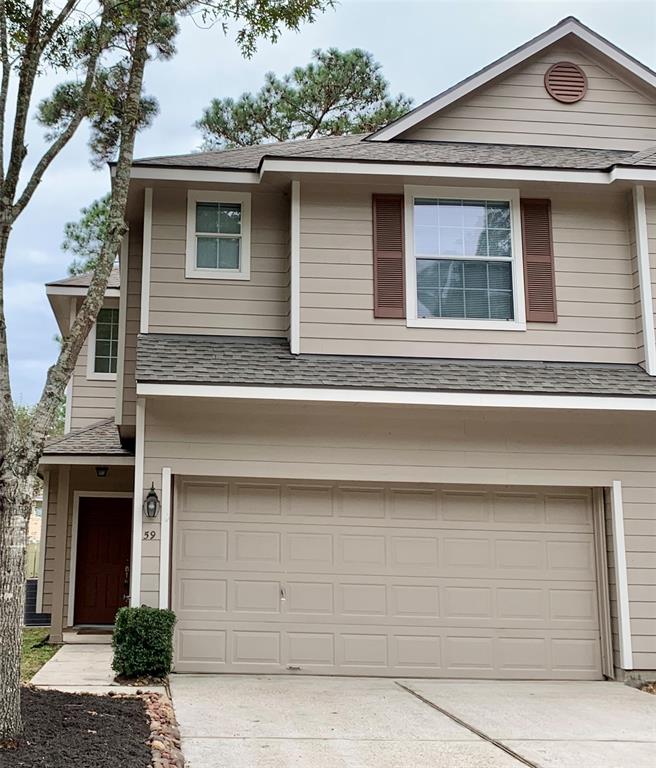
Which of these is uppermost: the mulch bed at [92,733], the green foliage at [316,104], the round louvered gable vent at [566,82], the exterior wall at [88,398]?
the green foliage at [316,104]

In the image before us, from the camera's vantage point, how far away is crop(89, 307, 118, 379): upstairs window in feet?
46.7

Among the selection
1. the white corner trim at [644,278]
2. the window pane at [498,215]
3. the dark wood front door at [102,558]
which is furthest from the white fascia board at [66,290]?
the white corner trim at [644,278]

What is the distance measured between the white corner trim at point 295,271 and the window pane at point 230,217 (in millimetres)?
676

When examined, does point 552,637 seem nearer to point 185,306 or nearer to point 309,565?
point 309,565

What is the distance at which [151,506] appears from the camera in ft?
28.3

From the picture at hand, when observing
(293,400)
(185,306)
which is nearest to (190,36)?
(185,306)

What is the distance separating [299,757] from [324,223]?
5842mm

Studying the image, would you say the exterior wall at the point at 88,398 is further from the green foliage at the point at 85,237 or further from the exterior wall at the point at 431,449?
the green foliage at the point at 85,237

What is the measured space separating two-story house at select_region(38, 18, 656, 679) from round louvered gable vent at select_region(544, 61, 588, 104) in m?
1.37

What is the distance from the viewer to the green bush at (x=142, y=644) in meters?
7.98

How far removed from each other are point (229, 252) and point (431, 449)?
3.18 m

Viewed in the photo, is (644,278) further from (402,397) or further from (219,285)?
(219,285)

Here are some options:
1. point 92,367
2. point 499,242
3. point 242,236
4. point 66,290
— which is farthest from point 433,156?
point 92,367

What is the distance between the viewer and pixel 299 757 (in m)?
5.63
